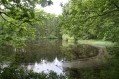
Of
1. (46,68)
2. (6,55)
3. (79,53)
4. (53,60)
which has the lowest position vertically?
(46,68)

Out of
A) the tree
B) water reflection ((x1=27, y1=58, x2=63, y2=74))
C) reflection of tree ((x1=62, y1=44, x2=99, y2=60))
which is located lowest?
water reflection ((x1=27, y1=58, x2=63, y2=74))

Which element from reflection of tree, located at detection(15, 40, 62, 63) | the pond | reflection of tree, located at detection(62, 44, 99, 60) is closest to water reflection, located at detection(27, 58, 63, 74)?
the pond

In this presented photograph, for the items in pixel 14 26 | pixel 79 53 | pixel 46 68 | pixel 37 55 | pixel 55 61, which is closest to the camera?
pixel 14 26

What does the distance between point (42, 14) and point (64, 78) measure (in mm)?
5041

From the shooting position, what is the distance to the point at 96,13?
772 inches

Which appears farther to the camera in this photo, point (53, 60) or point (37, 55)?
point (37, 55)

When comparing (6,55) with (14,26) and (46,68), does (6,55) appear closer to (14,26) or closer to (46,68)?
(46,68)

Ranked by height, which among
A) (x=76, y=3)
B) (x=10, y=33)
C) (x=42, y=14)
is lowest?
(x=10, y=33)

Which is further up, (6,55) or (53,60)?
(6,55)

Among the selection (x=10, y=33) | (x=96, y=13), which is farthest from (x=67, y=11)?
(x=10, y=33)

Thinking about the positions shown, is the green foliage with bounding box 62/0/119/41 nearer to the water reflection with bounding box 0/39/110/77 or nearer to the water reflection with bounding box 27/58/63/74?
the water reflection with bounding box 27/58/63/74

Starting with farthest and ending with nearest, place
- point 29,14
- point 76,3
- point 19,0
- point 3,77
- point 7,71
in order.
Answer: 1. point 76,3
2. point 7,71
3. point 3,77
4. point 29,14
5. point 19,0

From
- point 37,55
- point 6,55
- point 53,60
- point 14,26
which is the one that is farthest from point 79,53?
point 14,26

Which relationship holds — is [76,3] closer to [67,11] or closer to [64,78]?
[67,11]
